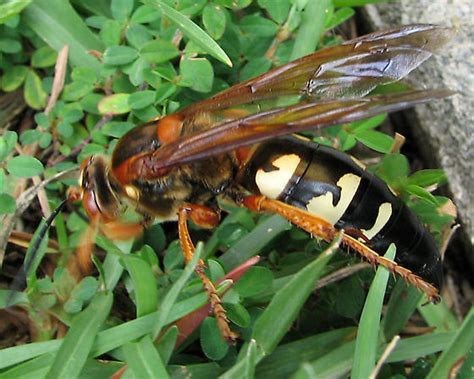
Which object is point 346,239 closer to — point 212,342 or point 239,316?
point 239,316

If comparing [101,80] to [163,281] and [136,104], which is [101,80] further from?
[163,281]

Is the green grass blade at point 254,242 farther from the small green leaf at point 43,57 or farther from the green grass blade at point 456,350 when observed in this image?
the small green leaf at point 43,57

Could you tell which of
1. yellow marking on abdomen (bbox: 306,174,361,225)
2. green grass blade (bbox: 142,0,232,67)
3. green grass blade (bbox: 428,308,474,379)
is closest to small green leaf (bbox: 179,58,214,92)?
green grass blade (bbox: 142,0,232,67)

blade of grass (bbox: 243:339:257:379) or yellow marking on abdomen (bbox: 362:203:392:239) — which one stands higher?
yellow marking on abdomen (bbox: 362:203:392:239)

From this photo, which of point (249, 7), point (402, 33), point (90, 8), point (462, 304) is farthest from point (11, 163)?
point (462, 304)

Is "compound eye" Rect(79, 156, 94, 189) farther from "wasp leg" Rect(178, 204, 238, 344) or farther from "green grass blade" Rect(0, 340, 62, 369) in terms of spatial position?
"green grass blade" Rect(0, 340, 62, 369)

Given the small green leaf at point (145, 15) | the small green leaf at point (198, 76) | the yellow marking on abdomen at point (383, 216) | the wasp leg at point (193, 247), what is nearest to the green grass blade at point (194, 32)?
the small green leaf at point (198, 76)

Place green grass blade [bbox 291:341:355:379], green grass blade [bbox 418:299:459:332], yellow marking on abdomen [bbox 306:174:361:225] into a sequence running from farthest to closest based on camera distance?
green grass blade [bbox 418:299:459:332]
yellow marking on abdomen [bbox 306:174:361:225]
green grass blade [bbox 291:341:355:379]

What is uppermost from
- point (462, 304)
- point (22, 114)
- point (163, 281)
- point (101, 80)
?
point (101, 80)
